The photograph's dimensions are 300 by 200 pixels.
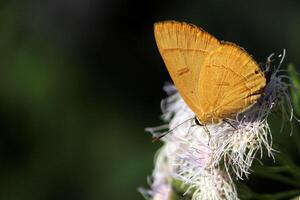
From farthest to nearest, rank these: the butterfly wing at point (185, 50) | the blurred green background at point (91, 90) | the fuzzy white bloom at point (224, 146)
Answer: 1. the blurred green background at point (91, 90)
2. the fuzzy white bloom at point (224, 146)
3. the butterfly wing at point (185, 50)

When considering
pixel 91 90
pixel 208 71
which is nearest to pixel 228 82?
pixel 208 71

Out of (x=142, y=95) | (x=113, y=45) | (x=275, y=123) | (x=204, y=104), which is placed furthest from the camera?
(x=113, y=45)

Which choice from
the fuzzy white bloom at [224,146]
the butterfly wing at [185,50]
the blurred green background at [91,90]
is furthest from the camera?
the blurred green background at [91,90]

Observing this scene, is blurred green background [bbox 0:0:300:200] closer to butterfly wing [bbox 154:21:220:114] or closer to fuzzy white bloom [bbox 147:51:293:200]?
fuzzy white bloom [bbox 147:51:293:200]

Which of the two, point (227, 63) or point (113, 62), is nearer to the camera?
point (227, 63)

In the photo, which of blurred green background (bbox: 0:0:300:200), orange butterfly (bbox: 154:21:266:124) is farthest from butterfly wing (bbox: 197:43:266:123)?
blurred green background (bbox: 0:0:300:200)

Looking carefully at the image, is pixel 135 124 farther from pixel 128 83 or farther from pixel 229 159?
pixel 229 159

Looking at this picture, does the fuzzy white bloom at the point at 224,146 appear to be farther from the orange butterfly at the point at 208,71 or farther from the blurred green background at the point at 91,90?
the blurred green background at the point at 91,90

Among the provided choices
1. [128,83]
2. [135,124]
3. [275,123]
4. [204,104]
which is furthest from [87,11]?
[204,104]

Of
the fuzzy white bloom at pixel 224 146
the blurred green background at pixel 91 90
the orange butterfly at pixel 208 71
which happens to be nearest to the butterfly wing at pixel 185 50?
the orange butterfly at pixel 208 71
